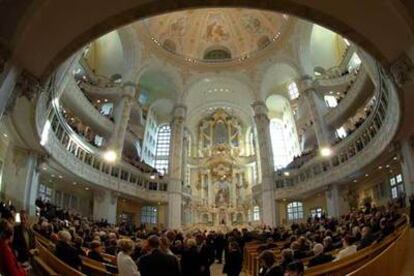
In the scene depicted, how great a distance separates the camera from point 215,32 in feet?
125

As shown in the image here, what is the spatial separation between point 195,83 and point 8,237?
1327 inches

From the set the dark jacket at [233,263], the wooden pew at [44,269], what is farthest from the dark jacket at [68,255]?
the dark jacket at [233,263]

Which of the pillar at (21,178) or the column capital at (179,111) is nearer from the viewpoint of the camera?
the pillar at (21,178)

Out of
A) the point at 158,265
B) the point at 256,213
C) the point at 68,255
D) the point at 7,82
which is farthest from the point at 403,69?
the point at 256,213

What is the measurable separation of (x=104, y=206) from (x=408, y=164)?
70.0ft

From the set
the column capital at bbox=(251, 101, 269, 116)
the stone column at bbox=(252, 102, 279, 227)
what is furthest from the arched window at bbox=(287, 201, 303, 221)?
the column capital at bbox=(251, 101, 269, 116)

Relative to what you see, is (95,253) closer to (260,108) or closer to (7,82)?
(7,82)

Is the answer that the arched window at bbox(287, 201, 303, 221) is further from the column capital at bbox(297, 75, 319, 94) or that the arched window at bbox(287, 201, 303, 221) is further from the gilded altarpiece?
the column capital at bbox(297, 75, 319, 94)

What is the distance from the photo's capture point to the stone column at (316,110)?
27375 millimetres

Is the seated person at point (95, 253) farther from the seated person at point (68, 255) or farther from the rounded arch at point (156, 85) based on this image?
the rounded arch at point (156, 85)

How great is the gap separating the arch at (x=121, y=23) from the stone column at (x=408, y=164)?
7.66 metres

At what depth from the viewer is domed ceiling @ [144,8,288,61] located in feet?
115

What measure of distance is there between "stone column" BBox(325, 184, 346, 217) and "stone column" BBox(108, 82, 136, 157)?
17.4 meters

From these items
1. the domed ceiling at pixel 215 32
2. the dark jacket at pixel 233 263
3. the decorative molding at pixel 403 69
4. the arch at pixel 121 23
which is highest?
the domed ceiling at pixel 215 32
